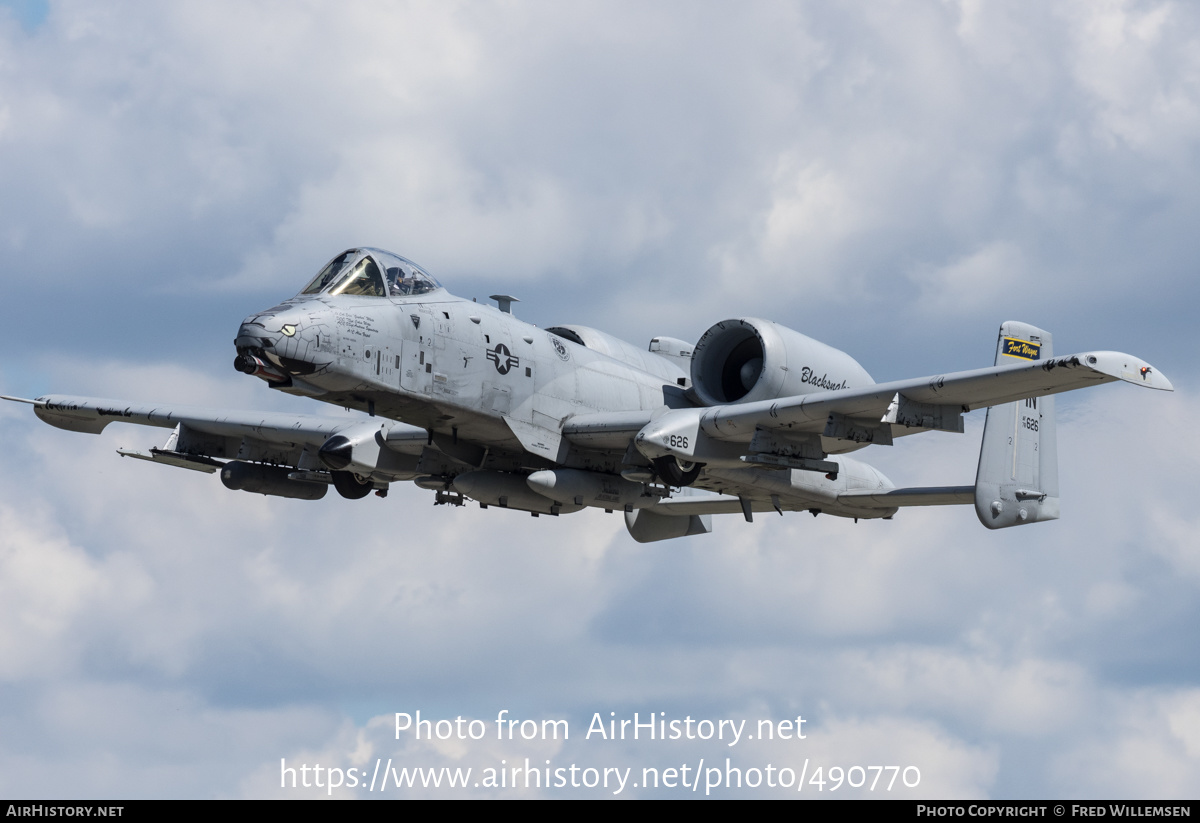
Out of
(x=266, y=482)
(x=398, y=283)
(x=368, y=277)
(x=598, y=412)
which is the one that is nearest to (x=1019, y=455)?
(x=598, y=412)

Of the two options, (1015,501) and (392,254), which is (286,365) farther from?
(1015,501)

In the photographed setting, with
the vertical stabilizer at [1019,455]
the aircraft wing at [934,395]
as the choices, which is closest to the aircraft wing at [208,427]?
the aircraft wing at [934,395]

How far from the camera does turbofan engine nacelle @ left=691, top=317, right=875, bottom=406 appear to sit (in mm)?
22703

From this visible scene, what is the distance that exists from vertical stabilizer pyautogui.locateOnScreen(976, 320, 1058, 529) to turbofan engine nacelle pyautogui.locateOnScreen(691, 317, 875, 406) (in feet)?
8.68

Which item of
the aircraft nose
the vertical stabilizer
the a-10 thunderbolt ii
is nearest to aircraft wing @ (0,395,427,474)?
the a-10 thunderbolt ii

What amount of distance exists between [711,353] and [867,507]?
438 centimetres

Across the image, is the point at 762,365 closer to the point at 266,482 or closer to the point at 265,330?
the point at 265,330

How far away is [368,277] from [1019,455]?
1252 centimetres

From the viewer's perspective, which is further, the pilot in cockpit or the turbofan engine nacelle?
the turbofan engine nacelle

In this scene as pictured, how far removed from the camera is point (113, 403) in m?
29.0

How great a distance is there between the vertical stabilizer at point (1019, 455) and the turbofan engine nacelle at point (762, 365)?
2.65m

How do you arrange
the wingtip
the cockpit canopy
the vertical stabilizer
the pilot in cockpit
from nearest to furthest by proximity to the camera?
1. the wingtip
2. the cockpit canopy
3. the pilot in cockpit
4. the vertical stabilizer

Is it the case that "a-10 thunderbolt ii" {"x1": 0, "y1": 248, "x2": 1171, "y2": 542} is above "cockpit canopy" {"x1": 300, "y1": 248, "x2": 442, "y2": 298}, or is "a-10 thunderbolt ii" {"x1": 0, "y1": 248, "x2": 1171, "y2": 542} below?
below

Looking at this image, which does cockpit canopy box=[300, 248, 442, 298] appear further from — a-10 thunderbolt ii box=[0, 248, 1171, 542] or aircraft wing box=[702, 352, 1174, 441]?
aircraft wing box=[702, 352, 1174, 441]
